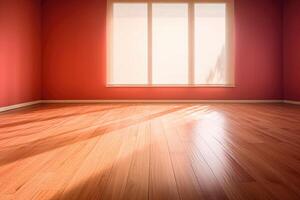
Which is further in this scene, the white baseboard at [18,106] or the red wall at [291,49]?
the red wall at [291,49]

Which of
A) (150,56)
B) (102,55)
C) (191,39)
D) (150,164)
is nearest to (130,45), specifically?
(150,56)

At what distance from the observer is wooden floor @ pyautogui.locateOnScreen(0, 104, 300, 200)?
1.17 metres

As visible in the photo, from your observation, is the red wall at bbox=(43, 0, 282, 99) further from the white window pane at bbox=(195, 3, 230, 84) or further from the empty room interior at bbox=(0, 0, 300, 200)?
the white window pane at bbox=(195, 3, 230, 84)

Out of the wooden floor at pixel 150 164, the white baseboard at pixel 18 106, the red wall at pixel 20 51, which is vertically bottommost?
the wooden floor at pixel 150 164

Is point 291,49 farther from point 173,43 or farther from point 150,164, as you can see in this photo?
point 150,164

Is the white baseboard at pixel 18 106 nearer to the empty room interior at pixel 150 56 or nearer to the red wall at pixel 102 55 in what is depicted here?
the empty room interior at pixel 150 56

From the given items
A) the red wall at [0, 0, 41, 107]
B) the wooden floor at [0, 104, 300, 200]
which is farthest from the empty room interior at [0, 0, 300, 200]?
the wooden floor at [0, 104, 300, 200]

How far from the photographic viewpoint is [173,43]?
665 cm

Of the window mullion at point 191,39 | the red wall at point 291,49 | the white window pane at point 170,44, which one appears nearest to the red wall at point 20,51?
the white window pane at point 170,44

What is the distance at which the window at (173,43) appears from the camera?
6578 millimetres

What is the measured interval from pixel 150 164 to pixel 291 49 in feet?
18.9

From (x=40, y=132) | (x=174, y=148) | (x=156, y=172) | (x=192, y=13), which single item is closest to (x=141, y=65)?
(x=192, y=13)

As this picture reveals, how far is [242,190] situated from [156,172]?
427 millimetres

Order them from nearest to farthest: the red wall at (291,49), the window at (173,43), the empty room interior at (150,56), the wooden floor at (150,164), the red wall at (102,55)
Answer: the wooden floor at (150,164) → the empty room interior at (150,56) → the red wall at (291,49) → the red wall at (102,55) → the window at (173,43)
